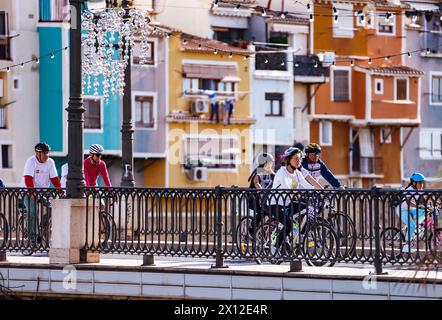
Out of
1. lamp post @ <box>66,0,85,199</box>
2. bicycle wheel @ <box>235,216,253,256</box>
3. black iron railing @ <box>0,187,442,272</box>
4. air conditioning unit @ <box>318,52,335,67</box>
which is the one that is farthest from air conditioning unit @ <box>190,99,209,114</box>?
bicycle wheel @ <box>235,216,253,256</box>

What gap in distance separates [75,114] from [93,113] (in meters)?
42.9

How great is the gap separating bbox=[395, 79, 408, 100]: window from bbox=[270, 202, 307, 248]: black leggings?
58755 mm

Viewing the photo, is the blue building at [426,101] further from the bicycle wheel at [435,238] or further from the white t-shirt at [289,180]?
the bicycle wheel at [435,238]

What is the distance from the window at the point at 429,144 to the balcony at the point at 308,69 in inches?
359

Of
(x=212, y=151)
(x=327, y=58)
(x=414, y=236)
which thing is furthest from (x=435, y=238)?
(x=327, y=58)

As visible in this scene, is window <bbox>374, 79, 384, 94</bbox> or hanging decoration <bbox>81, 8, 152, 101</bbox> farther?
window <bbox>374, 79, 384, 94</bbox>

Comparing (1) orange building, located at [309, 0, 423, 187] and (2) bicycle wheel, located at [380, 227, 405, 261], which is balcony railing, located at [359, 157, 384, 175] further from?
(2) bicycle wheel, located at [380, 227, 405, 261]

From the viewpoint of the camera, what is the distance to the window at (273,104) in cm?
7531

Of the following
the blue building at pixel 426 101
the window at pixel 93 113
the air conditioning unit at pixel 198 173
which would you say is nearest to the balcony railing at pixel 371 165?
the blue building at pixel 426 101

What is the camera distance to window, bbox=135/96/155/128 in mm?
69750

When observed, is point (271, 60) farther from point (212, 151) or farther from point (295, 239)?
point (295, 239)

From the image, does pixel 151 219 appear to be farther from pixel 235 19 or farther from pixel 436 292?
pixel 235 19
